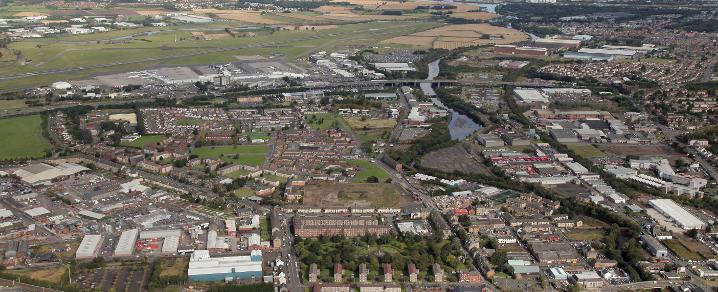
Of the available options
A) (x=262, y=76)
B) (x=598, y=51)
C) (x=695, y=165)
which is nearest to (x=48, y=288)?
(x=695, y=165)

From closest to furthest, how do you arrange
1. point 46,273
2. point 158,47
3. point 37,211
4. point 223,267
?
point 46,273 < point 223,267 < point 37,211 < point 158,47

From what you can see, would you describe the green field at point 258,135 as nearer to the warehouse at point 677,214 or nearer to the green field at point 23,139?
the green field at point 23,139

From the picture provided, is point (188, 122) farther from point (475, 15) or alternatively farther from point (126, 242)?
point (475, 15)

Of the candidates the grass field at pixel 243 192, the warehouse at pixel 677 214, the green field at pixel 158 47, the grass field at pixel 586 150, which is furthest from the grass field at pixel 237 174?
the green field at pixel 158 47

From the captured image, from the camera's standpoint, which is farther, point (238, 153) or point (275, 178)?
point (238, 153)

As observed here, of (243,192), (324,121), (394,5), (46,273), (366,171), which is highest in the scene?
(46,273)

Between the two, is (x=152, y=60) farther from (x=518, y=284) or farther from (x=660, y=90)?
(x=518, y=284)

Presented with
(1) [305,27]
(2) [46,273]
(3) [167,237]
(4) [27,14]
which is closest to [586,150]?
(3) [167,237]
